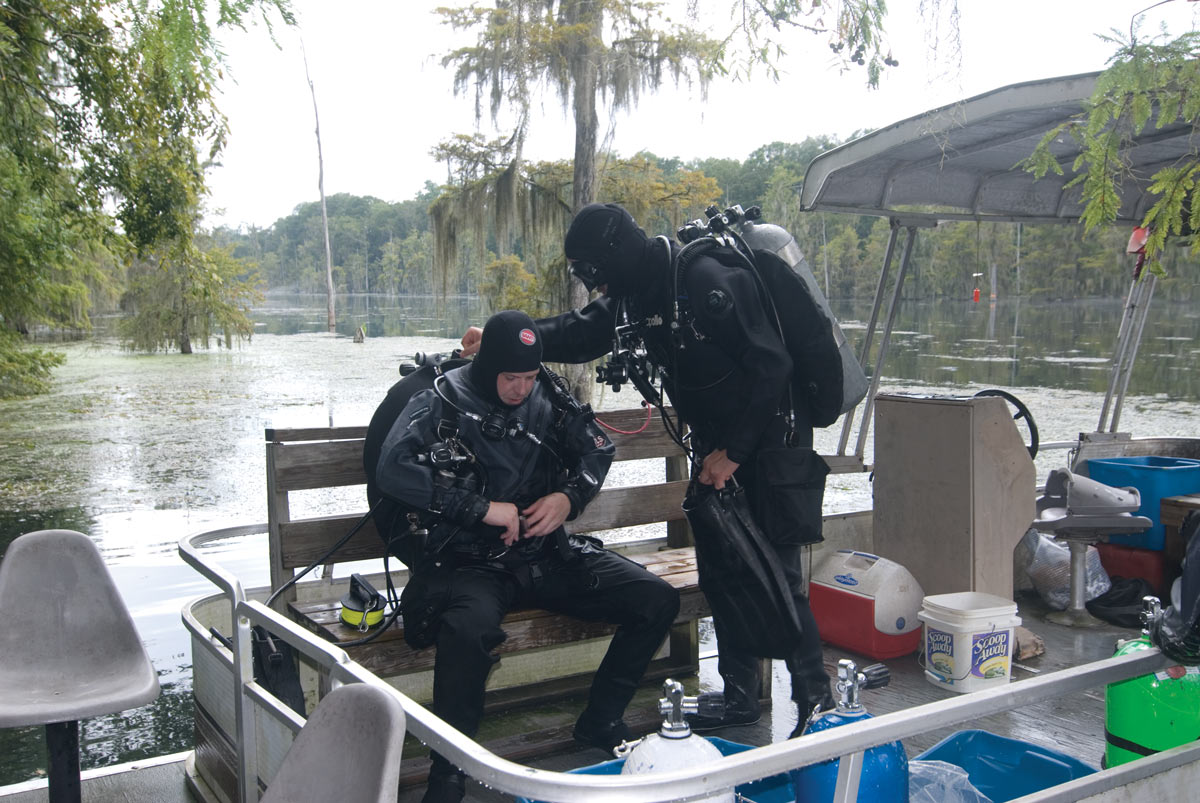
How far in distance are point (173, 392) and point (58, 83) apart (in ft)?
54.1

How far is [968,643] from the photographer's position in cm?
384

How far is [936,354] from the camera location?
102ft

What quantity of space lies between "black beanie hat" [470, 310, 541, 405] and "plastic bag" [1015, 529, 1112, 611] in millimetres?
3223

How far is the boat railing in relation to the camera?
135cm

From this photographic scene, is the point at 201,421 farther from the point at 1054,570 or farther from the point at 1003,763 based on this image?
the point at 1003,763

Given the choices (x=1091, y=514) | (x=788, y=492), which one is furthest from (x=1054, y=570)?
(x=788, y=492)

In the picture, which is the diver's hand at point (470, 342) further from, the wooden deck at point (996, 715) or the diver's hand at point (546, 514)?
the wooden deck at point (996, 715)

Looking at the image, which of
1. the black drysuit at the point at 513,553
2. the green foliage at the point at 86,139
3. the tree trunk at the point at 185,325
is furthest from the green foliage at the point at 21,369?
the black drysuit at the point at 513,553

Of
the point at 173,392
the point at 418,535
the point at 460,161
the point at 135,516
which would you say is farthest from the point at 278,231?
the point at 418,535

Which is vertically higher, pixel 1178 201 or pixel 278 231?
pixel 278 231

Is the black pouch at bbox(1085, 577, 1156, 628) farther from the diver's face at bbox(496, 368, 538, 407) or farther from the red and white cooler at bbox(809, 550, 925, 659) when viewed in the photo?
the diver's face at bbox(496, 368, 538, 407)

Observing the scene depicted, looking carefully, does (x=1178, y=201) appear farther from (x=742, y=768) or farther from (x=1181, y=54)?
(x=742, y=768)

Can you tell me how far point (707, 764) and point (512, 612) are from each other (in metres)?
1.90

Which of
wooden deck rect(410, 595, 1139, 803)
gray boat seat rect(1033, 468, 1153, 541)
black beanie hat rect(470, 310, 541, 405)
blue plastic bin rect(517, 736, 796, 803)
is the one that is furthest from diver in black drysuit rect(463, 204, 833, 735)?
gray boat seat rect(1033, 468, 1153, 541)
